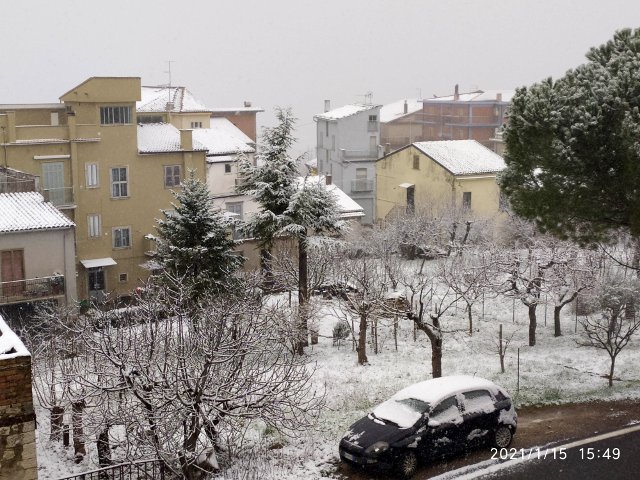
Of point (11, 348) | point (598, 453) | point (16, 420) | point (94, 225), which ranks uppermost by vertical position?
point (94, 225)

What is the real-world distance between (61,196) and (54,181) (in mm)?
790

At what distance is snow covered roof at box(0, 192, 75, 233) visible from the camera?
29.8 meters

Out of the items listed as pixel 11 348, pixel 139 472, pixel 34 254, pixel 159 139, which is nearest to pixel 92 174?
pixel 159 139

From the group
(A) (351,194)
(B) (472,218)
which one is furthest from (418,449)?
(A) (351,194)

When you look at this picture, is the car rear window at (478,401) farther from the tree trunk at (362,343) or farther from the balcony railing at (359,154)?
the balcony railing at (359,154)

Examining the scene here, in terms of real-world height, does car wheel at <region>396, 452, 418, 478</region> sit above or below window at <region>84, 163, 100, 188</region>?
below

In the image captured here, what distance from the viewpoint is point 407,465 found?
43.9ft

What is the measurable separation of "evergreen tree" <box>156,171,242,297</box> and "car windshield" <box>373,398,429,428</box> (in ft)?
42.9

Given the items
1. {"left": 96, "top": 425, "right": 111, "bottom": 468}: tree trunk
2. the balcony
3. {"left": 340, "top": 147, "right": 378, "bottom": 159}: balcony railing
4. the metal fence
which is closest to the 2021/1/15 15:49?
the metal fence

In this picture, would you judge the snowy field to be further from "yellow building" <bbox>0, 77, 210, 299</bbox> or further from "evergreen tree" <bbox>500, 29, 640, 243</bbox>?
"yellow building" <bbox>0, 77, 210, 299</bbox>

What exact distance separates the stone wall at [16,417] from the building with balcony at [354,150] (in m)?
44.2

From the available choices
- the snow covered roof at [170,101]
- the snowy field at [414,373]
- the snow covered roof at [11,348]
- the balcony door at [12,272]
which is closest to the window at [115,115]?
the balcony door at [12,272]

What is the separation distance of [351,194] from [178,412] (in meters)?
42.9

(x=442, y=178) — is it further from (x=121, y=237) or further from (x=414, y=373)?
(x=414, y=373)
